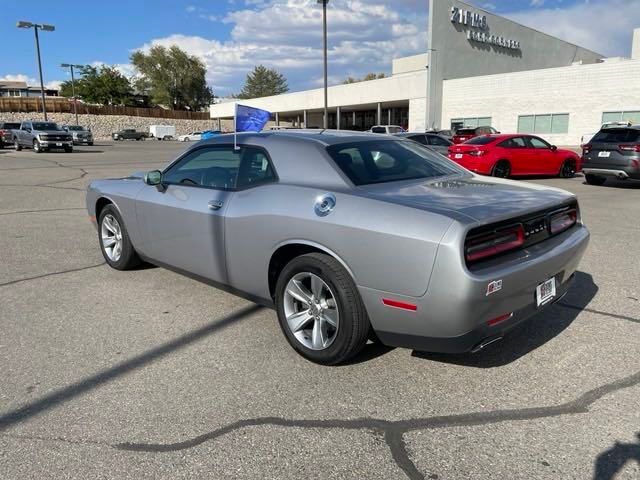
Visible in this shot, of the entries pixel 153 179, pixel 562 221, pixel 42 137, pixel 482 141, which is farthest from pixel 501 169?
pixel 42 137

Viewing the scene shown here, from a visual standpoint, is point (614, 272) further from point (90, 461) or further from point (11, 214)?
point (11, 214)

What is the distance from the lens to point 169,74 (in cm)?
9738

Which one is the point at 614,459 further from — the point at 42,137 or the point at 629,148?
the point at 42,137

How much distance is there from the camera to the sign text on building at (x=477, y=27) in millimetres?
38719

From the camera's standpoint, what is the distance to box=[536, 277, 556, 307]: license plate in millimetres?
3119

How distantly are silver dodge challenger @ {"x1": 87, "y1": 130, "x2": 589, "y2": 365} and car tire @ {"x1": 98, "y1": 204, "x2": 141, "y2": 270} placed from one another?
27.5 inches

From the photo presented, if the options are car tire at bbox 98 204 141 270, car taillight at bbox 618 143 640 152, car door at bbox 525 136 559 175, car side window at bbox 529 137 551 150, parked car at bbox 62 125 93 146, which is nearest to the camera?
car tire at bbox 98 204 141 270

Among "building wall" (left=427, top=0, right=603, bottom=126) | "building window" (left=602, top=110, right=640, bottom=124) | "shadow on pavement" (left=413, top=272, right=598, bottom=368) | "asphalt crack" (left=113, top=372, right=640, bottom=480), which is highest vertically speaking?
"building wall" (left=427, top=0, right=603, bottom=126)

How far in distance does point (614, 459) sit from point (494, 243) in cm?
119

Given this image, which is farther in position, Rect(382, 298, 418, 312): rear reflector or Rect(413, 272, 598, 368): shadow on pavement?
Rect(413, 272, 598, 368): shadow on pavement

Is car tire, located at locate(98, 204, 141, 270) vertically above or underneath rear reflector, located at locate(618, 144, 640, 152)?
underneath

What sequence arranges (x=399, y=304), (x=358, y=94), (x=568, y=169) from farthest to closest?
(x=358, y=94)
(x=568, y=169)
(x=399, y=304)

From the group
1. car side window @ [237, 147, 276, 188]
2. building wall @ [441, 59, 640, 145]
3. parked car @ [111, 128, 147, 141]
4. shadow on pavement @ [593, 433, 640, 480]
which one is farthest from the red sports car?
parked car @ [111, 128, 147, 141]

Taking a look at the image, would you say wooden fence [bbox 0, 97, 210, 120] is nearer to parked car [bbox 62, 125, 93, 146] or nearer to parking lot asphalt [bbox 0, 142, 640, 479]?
parked car [bbox 62, 125, 93, 146]
